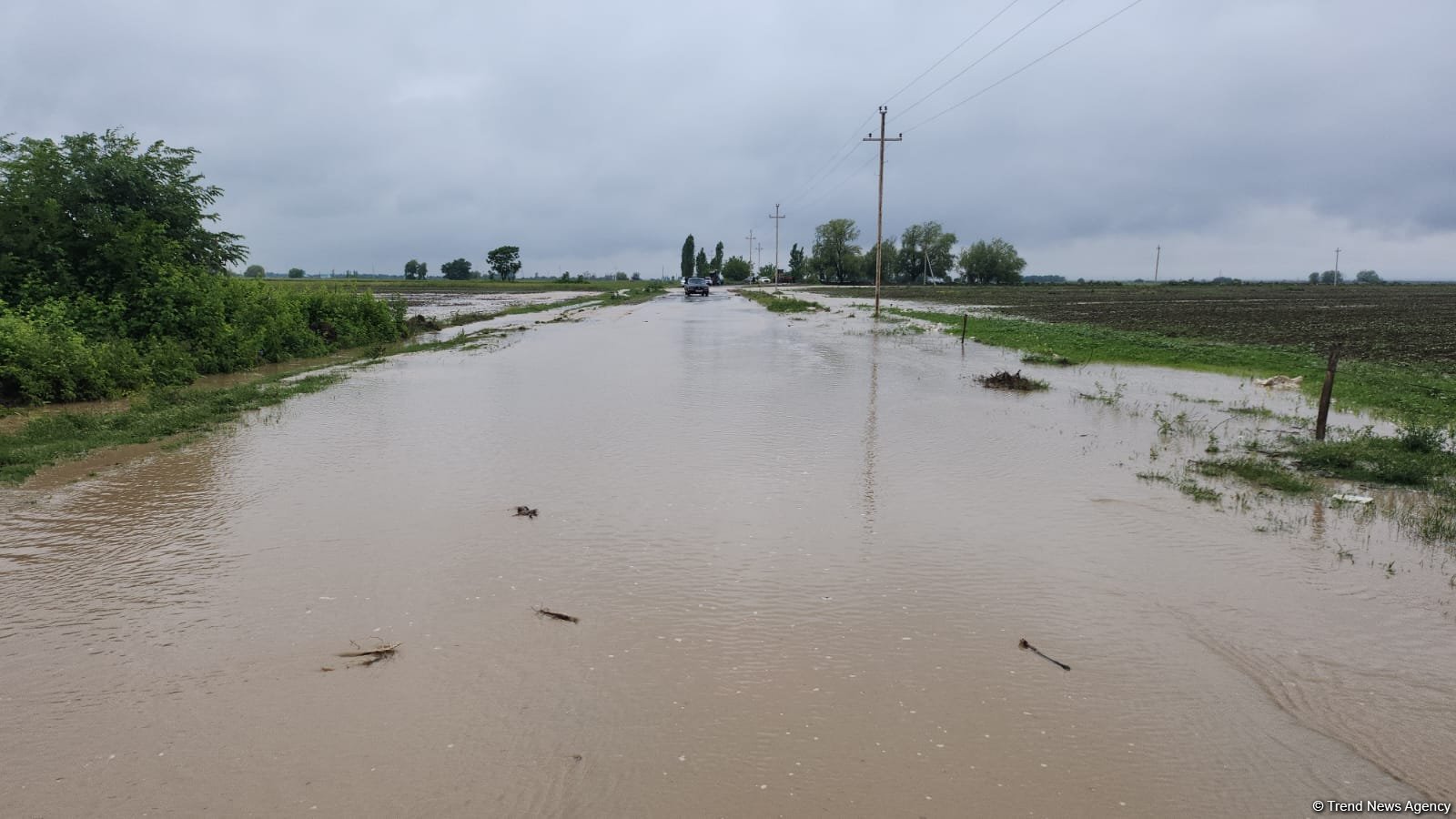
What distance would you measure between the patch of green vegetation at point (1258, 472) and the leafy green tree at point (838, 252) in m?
142

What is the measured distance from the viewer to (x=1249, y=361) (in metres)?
21.4

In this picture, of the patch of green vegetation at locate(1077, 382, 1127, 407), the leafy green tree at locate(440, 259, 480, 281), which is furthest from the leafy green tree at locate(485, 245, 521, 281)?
the patch of green vegetation at locate(1077, 382, 1127, 407)

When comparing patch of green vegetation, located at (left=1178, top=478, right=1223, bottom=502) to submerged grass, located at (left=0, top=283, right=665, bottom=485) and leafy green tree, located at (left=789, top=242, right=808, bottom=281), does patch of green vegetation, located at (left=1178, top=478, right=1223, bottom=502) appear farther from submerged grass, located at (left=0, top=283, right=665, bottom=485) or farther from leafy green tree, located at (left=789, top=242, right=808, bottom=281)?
leafy green tree, located at (left=789, top=242, right=808, bottom=281)

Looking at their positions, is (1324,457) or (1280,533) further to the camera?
(1324,457)

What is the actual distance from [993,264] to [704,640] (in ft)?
488

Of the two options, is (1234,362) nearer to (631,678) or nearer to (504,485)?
(504,485)

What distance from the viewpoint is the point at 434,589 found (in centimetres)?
582

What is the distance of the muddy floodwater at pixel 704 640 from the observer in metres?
3.69

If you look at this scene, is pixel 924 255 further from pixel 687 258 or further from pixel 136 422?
pixel 136 422

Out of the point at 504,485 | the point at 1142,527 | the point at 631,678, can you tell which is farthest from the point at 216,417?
the point at 1142,527

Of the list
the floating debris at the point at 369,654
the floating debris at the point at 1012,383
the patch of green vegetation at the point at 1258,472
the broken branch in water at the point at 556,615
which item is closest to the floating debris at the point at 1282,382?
the floating debris at the point at 1012,383

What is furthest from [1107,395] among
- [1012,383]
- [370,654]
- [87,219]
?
[87,219]

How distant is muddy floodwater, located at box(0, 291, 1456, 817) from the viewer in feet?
12.1

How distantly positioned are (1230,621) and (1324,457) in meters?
5.85
